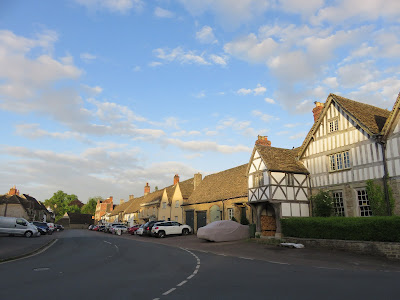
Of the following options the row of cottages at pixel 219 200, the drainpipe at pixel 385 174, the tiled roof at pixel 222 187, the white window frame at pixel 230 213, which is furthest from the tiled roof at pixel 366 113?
the white window frame at pixel 230 213

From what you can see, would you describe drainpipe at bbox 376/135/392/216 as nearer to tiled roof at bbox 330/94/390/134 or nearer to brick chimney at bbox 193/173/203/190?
tiled roof at bbox 330/94/390/134

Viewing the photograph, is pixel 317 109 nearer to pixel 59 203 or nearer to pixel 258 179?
pixel 258 179

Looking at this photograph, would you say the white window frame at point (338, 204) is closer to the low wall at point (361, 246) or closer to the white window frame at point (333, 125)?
the low wall at point (361, 246)

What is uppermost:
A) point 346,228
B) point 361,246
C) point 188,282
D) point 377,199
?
point 377,199

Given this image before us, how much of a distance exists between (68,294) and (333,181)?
19920 mm

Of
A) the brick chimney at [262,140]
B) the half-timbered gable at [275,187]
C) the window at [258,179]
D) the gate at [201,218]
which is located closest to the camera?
the half-timbered gable at [275,187]

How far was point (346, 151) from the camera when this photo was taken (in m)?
21.9

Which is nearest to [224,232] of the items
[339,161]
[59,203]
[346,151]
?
[339,161]

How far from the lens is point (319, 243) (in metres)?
19.1

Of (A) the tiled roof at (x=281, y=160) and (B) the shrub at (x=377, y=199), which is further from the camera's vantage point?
(A) the tiled roof at (x=281, y=160)

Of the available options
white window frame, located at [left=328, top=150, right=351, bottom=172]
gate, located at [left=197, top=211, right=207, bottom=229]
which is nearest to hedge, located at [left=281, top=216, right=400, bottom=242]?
white window frame, located at [left=328, top=150, right=351, bottom=172]

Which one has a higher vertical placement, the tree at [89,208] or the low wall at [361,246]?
the tree at [89,208]

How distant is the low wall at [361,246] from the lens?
49.7ft

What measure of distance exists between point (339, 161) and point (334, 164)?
1.60 feet
